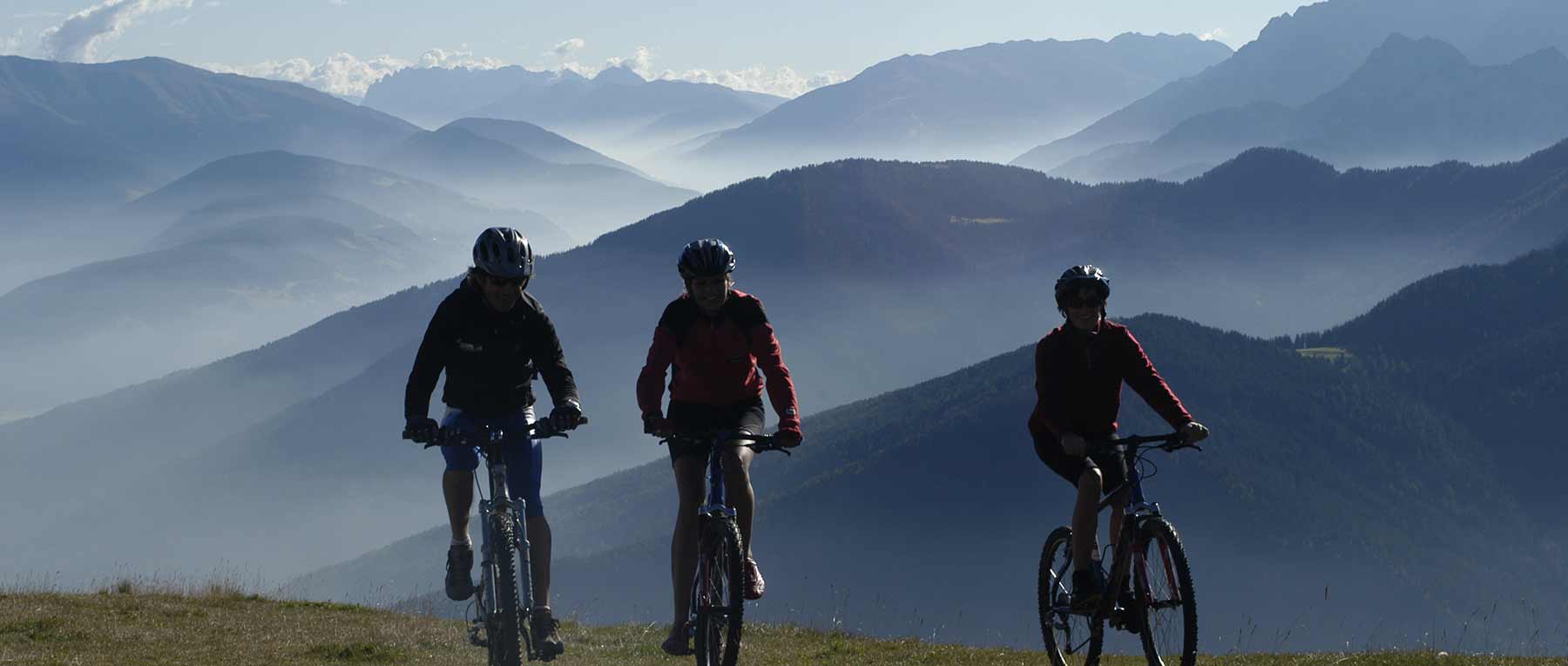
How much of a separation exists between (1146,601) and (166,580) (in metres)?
15.0

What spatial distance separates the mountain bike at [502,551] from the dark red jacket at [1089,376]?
326 cm

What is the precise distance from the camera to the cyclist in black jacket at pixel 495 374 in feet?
31.5

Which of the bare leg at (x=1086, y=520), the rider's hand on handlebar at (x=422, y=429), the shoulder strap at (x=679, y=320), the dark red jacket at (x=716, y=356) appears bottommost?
the bare leg at (x=1086, y=520)

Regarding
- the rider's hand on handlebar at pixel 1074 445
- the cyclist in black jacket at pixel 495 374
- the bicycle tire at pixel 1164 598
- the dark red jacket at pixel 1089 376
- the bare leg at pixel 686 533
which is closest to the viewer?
the bicycle tire at pixel 1164 598

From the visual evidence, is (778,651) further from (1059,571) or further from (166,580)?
(166,580)

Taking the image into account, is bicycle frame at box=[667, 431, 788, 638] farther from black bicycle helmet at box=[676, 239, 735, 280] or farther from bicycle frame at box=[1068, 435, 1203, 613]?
bicycle frame at box=[1068, 435, 1203, 613]

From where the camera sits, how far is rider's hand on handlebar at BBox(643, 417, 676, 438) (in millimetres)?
9617

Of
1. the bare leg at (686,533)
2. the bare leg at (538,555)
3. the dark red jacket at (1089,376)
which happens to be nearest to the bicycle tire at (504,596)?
the bare leg at (538,555)

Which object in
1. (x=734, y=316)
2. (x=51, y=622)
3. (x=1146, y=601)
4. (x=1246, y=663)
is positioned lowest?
(x=1246, y=663)

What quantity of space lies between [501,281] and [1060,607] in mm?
4656

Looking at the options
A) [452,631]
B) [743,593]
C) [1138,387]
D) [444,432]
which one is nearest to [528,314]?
[444,432]

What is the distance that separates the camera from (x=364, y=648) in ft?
43.7

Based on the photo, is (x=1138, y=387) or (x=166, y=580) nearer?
(x=1138, y=387)

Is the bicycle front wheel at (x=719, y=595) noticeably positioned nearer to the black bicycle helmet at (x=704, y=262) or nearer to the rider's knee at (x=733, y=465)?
the rider's knee at (x=733, y=465)
